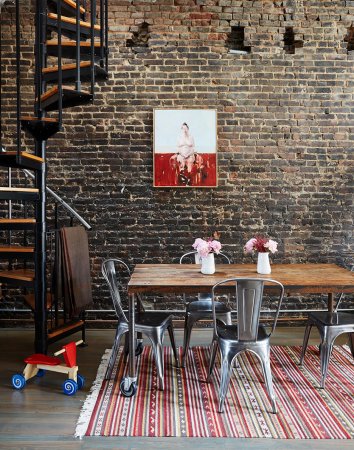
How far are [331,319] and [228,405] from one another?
3.92 ft

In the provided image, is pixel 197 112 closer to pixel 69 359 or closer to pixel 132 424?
pixel 69 359

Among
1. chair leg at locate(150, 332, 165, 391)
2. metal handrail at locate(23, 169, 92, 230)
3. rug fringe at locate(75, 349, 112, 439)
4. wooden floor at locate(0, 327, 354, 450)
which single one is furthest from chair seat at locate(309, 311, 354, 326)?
metal handrail at locate(23, 169, 92, 230)

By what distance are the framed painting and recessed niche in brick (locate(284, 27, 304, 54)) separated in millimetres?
1195

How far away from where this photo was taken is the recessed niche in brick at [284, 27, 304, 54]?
19.0 ft

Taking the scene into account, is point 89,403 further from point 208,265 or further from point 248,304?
point 208,265

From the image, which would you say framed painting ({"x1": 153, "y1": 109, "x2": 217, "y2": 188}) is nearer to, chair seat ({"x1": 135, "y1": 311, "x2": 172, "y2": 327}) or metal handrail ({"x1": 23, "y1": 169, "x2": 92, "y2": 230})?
metal handrail ({"x1": 23, "y1": 169, "x2": 92, "y2": 230})

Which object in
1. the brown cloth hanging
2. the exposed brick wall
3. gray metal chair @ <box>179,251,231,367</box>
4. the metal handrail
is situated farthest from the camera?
the exposed brick wall

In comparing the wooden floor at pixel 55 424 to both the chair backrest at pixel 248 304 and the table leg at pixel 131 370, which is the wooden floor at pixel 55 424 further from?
the chair backrest at pixel 248 304

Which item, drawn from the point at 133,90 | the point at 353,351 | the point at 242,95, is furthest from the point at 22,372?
the point at 242,95

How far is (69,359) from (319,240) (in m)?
3.33

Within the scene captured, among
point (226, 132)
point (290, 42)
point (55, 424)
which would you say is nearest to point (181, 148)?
point (226, 132)

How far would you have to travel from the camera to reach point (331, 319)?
4.09 meters

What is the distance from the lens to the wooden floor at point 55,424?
2938mm

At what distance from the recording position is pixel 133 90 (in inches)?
226
